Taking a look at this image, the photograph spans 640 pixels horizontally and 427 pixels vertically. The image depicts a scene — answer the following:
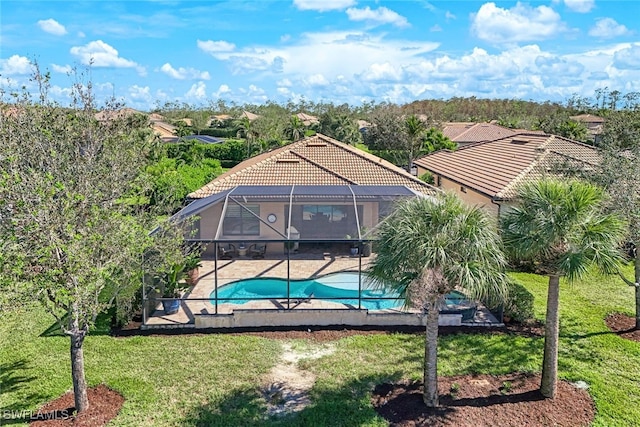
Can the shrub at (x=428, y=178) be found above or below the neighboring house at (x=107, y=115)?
below

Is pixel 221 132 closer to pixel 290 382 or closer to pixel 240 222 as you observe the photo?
pixel 240 222

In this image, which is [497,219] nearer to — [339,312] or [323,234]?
[339,312]

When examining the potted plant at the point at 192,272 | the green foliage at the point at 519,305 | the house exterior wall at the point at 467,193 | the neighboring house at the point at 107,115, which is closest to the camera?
the neighboring house at the point at 107,115

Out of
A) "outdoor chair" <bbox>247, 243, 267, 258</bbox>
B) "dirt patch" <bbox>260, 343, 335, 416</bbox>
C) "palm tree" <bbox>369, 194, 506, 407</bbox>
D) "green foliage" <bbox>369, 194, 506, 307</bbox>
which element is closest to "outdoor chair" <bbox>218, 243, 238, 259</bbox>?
"outdoor chair" <bbox>247, 243, 267, 258</bbox>

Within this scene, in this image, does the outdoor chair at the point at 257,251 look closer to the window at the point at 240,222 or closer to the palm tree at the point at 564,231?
the window at the point at 240,222

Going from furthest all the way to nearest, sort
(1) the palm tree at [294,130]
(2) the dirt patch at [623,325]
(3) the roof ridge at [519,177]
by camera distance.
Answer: (1) the palm tree at [294,130], (3) the roof ridge at [519,177], (2) the dirt patch at [623,325]

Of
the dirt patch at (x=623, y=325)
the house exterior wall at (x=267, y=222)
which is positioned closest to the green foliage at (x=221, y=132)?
the house exterior wall at (x=267, y=222)
